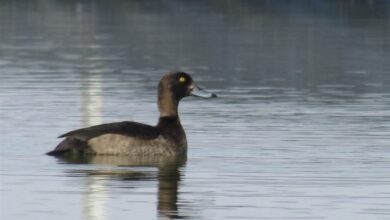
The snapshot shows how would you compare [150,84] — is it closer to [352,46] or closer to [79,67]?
[79,67]

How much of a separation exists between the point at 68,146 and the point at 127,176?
5.43 ft

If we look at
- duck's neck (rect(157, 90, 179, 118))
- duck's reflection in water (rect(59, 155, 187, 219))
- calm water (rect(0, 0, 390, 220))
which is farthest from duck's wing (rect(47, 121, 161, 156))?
duck's neck (rect(157, 90, 179, 118))

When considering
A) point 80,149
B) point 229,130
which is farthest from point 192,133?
point 80,149

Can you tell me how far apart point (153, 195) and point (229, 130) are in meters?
5.30

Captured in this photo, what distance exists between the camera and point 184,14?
5550 centimetres

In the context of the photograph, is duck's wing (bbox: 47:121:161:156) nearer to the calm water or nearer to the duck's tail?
the duck's tail

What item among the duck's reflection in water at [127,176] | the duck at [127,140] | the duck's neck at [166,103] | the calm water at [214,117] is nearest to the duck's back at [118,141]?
the duck at [127,140]

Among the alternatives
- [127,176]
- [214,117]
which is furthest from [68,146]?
[214,117]

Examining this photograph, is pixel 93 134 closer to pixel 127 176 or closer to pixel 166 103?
pixel 166 103

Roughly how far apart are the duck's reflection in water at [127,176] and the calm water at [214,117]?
0.02 metres

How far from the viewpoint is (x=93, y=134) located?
2047 cm

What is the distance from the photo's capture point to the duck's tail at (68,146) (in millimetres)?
20328

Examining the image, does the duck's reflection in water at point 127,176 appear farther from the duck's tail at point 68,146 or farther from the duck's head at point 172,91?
the duck's head at point 172,91

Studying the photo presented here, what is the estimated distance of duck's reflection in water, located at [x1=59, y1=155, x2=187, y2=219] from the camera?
16500 millimetres
